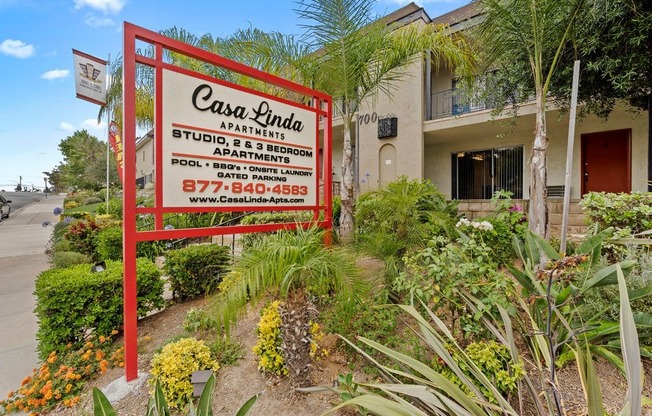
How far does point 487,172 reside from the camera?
1052 cm

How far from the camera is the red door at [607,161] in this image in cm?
809

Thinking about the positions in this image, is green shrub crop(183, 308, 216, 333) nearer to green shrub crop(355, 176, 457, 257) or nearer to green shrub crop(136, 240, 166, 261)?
green shrub crop(355, 176, 457, 257)

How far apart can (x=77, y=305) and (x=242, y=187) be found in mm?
1994

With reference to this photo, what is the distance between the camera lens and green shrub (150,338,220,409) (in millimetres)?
2172

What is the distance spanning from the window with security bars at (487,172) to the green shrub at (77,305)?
10.5 m

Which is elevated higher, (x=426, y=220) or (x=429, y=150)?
(x=429, y=150)

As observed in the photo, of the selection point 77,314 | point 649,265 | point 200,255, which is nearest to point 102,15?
point 200,255

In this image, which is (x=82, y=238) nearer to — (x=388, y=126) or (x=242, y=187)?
(x=242, y=187)

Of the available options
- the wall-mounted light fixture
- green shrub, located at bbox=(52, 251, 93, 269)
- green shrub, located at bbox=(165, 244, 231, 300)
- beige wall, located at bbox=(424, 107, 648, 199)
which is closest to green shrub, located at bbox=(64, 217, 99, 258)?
green shrub, located at bbox=(52, 251, 93, 269)

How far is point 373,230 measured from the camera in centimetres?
362

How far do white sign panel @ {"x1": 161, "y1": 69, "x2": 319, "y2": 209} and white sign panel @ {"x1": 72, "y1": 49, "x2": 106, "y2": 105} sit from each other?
720 centimetres

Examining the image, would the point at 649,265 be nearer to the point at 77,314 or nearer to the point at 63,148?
the point at 77,314

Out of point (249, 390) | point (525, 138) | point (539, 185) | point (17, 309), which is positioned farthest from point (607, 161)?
point (17, 309)

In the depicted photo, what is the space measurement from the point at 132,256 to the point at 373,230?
2515 millimetres
